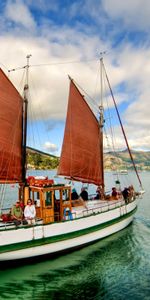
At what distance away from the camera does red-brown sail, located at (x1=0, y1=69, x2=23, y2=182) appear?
816 inches

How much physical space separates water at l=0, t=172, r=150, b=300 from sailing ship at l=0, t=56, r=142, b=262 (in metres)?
1.14

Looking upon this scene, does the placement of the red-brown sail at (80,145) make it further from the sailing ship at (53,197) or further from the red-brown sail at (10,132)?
the red-brown sail at (10,132)

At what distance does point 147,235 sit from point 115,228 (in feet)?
10.0

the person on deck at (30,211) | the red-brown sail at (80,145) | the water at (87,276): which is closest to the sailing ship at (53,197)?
the red-brown sail at (80,145)

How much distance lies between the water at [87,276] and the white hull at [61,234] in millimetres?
701

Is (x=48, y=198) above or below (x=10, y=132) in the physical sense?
below

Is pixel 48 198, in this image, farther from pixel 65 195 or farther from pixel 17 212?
pixel 17 212

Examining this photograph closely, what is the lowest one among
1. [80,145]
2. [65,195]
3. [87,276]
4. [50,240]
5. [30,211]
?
[87,276]

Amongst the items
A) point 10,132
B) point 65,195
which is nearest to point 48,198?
point 65,195

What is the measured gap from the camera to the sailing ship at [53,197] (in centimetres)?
1792

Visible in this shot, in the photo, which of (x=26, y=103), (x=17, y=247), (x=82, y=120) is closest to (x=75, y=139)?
(x=82, y=120)

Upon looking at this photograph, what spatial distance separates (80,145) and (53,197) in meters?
9.43

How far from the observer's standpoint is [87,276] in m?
16.4

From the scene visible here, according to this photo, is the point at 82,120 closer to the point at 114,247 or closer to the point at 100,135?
the point at 100,135
